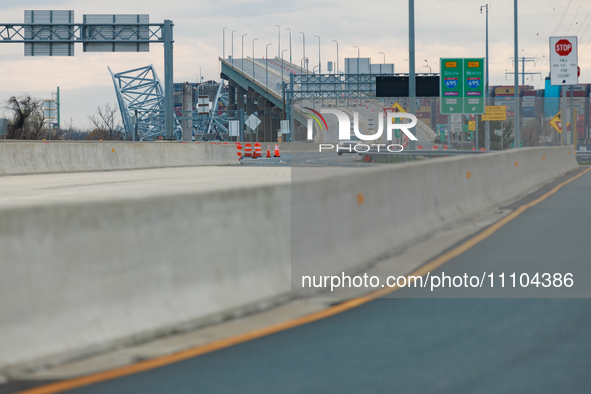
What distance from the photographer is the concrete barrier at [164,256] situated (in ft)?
17.1

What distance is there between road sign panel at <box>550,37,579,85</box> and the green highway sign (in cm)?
474

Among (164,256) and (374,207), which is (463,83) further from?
(164,256)

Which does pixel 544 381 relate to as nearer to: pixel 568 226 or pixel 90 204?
pixel 90 204

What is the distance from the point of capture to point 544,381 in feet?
16.3

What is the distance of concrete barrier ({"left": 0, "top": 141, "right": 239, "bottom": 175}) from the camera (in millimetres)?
25828

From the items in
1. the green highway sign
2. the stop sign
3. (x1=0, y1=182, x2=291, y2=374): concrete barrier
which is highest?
the stop sign

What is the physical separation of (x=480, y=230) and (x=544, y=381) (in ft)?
24.0

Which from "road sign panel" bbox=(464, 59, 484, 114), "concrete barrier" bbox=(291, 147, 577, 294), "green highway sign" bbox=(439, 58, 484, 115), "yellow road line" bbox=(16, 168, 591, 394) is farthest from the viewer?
"road sign panel" bbox=(464, 59, 484, 114)

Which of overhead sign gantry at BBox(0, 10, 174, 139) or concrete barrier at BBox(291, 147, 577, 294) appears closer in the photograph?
concrete barrier at BBox(291, 147, 577, 294)

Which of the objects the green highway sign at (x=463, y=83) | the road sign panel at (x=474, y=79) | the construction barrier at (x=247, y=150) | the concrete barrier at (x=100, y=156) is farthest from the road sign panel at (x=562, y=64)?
the concrete barrier at (x=100, y=156)

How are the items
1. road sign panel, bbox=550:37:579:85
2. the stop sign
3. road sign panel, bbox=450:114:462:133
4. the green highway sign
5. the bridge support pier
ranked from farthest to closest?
the bridge support pier
road sign panel, bbox=450:114:462:133
the green highway sign
the stop sign
road sign panel, bbox=550:37:579:85

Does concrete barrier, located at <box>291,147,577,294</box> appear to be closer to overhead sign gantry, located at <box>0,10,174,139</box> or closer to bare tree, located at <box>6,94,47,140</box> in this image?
overhead sign gantry, located at <box>0,10,174,139</box>

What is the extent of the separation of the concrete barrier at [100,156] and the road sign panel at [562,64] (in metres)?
19.5

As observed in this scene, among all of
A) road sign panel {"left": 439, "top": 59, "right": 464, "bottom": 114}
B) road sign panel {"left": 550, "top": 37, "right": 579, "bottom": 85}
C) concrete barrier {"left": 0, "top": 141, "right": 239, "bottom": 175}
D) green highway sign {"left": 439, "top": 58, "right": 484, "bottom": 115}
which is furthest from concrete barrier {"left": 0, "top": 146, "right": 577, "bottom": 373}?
green highway sign {"left": 439, "top": 58, "right": 484, "bottom": 115}
